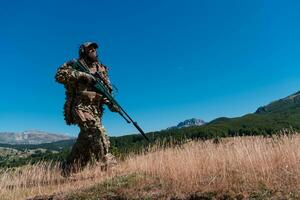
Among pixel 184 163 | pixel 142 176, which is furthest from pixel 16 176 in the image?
pixel 184 163

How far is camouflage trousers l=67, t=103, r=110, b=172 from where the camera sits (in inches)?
479

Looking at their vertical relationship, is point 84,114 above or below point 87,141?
above

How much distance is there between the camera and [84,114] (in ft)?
40.4

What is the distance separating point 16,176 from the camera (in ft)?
41.9

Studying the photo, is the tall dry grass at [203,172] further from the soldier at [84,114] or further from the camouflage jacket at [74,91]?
the camouflage jacket at [74,91]

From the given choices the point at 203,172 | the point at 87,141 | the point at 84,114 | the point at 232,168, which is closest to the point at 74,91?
the point at 84,114

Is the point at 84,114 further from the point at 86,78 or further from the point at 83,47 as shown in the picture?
the point at 83,47

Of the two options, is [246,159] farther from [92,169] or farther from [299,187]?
[92,169]

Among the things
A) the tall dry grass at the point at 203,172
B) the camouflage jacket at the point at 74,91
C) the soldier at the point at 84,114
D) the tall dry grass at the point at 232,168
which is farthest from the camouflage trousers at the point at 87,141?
the tall dry grass at the point at 232,168

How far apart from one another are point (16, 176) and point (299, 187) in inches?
354

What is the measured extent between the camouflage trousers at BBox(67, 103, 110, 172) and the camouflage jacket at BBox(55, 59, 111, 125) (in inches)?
7.5

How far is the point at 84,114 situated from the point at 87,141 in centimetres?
82

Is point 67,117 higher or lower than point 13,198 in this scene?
higher

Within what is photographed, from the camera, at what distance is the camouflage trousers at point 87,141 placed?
12156 millimetres
